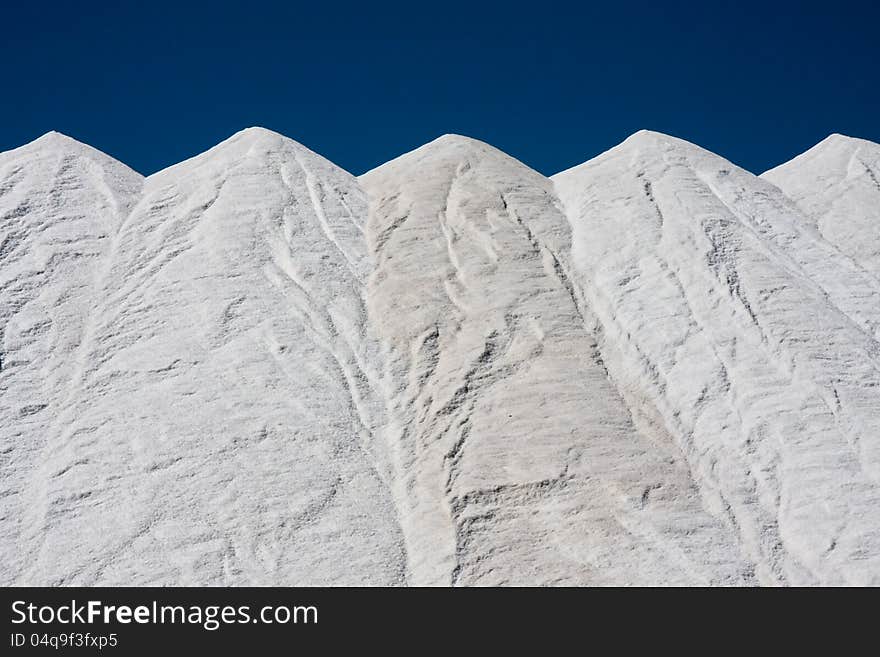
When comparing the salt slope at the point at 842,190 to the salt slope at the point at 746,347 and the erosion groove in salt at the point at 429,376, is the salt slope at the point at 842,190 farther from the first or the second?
the salt slope at the point at 746,347

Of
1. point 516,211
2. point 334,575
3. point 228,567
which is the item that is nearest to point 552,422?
point 334,575

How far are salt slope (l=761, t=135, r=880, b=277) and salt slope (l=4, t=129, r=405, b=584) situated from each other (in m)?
11.2

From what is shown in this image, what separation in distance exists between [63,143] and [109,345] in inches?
344

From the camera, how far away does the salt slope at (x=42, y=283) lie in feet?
51.7

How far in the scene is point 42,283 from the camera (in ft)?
63.6

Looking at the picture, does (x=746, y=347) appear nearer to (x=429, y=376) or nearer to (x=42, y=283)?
(x=429, y=376)

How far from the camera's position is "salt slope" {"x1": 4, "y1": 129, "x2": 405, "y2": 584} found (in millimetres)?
14344

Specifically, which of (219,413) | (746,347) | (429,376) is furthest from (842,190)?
(219,413)

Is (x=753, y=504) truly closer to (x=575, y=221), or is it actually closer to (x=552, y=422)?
(x=552, y=422)

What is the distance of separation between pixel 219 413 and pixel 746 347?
31.3 feet

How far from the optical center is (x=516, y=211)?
22.5m

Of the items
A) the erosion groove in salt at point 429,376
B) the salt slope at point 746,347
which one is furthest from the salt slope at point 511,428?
the salt slope at point 746,347

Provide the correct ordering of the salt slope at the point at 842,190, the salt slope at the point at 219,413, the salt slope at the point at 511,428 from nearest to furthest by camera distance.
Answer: the salt slope at the point at 219,413 → the salt slope at the point at 511,428 → the salt slope at the point at 842,190

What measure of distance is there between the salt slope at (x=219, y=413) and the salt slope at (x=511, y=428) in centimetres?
69
